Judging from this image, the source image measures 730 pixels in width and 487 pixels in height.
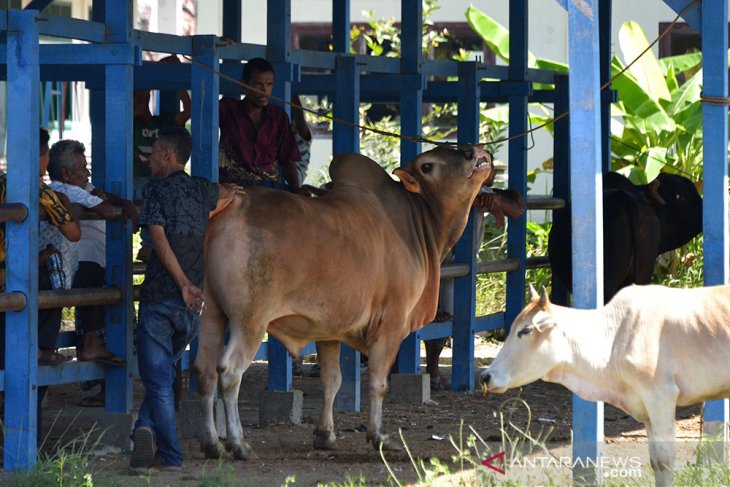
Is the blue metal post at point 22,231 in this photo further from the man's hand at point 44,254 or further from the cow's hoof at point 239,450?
the cow's hoof at point 239,450

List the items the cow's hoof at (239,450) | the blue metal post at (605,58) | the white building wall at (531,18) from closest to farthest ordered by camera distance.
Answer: the cow's hoof at (239,450), the blue metal post at (605,58), the white building wall at (531,18)

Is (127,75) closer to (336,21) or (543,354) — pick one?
(543,354)

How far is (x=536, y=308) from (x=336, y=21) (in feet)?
17.6

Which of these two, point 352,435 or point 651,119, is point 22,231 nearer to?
point 352,435

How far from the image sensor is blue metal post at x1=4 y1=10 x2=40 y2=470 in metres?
7.26

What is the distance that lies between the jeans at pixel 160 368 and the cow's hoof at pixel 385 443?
1.29 meters

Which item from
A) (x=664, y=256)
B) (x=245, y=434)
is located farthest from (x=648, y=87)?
(x=245, y=434)

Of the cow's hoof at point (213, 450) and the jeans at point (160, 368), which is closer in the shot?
the jeans at point (160, 368)

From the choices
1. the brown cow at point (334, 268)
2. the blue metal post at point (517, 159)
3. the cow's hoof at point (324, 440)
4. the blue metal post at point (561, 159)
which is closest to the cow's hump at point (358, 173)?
the brown cow at point (334, 268)

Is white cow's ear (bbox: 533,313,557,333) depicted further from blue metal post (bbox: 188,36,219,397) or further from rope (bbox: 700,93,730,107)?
blue metal post (bbox: 188,36,219,397)

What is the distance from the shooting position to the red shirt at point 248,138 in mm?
9125

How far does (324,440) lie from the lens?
835 cm

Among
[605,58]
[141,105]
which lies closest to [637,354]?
[141,105]

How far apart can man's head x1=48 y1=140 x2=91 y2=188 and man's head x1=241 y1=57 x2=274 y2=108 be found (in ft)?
4.10
